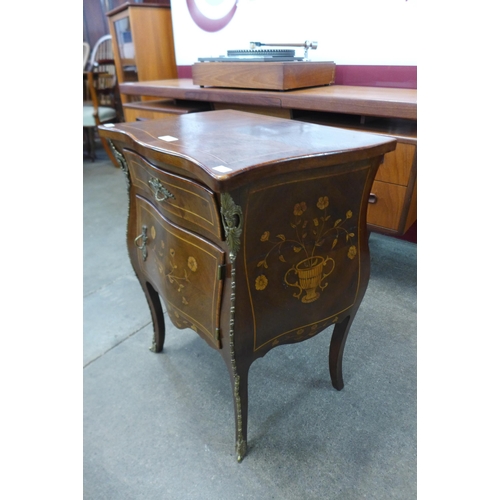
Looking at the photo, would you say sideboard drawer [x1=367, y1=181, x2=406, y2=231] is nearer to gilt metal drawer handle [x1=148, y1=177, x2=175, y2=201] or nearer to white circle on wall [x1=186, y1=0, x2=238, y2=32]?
gilt metal drawer handle [x1=148, y1=177, x2=175, y2=201]

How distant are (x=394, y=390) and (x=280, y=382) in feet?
1.18

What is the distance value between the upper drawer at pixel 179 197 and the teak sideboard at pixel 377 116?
2.46 feet

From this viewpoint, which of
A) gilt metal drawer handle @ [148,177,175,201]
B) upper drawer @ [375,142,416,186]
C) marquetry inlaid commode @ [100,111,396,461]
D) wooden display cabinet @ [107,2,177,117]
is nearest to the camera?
marquetry inlaid commode @ [100,111,396,461]

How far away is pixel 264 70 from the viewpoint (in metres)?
1.53

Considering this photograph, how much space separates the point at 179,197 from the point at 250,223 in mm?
183

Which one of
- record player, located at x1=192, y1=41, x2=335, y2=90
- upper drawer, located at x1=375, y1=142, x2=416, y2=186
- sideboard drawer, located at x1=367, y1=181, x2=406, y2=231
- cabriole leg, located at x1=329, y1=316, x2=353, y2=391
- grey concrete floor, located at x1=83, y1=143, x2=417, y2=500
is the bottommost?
grey concrete floor, located at x1=83, y1=143, x2=417, y2=500

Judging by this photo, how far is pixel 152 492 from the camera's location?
95 centimetres

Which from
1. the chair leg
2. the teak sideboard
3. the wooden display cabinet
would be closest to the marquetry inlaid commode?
the teak sideboard

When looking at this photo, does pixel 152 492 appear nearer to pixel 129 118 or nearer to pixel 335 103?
pixel 335 103

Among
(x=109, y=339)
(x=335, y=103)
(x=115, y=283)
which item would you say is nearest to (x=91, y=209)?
(x=115, y=283)

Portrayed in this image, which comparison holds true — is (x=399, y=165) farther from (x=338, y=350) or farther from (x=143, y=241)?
(x=143, y=241)

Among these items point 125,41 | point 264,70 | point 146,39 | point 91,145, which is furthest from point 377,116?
point 91,145

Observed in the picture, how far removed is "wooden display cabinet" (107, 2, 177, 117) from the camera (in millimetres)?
2621

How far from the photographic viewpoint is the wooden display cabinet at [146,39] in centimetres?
262
